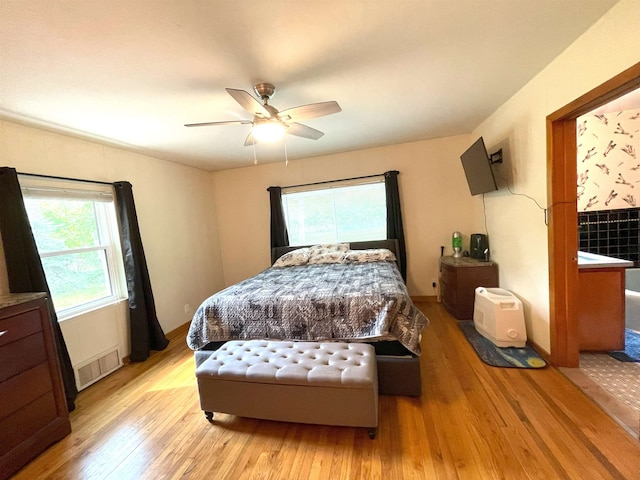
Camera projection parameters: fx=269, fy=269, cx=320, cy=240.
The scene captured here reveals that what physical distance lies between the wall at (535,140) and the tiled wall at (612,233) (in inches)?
49.3

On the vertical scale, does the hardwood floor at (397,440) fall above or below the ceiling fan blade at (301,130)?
below

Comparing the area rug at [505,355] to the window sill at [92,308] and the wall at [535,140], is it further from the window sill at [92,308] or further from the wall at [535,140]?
the window sill at [92,308]

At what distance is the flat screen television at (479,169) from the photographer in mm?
2674

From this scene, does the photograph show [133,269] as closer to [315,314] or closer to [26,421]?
[26,421]

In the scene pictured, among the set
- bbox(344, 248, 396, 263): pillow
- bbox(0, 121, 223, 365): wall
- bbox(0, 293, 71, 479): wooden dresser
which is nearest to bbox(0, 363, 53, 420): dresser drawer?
bbox(0, 293, 71, 479): wooden dresser

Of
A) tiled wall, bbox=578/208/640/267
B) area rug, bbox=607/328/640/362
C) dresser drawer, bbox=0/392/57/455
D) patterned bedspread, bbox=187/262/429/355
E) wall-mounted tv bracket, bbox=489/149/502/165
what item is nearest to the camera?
dresser drawer, bbox=0/392/57/455

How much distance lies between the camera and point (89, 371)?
2541 millimetres

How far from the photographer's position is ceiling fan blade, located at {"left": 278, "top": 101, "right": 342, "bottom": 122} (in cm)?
187

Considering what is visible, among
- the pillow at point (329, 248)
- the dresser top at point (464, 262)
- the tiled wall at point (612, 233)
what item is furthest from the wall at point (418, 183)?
the tiled wall at point (612, 233)

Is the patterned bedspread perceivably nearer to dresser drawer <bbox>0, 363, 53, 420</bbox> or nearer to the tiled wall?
dresser drawer <bbox>0, 363, 53, 420</bbox>

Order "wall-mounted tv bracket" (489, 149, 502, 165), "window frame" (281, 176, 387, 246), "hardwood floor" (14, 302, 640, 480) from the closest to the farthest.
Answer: "hardwood floor" (14, 302, 640, 480) → "wall-mounted tv bracket" (489, 149, 502, 165) → "window frame" (281, 176, 387, 246)

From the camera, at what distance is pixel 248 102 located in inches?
68.3

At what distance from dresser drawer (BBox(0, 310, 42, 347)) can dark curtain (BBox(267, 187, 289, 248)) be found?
285 cm

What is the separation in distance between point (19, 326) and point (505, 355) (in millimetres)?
3639
